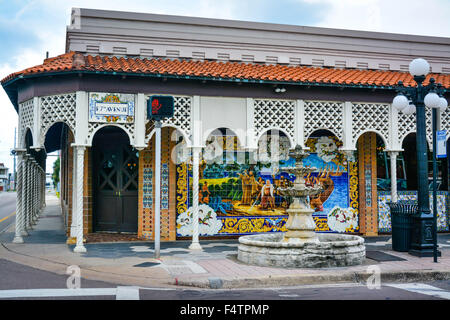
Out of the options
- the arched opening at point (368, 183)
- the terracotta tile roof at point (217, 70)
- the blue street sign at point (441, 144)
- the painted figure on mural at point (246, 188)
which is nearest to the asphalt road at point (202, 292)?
the blue street sign at point (441, 144)

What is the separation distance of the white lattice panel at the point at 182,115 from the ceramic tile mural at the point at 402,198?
668cm

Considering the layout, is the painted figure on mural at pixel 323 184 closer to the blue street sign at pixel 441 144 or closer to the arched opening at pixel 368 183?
the arched opening at pixel 368 183

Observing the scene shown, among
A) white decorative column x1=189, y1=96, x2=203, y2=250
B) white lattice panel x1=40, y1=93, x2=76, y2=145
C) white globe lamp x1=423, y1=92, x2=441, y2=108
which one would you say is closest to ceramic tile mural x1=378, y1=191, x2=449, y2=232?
white globe lamp x1=423, y1=92, x2=441, y2=108

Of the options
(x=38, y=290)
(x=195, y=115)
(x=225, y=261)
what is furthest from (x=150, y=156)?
(x=38, y=290)

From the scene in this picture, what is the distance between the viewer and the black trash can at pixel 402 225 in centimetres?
1096

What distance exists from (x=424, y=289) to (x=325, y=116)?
6.23 m

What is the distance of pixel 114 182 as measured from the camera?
1480 cm

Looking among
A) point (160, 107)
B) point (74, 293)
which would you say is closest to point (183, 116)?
point (160, 107)

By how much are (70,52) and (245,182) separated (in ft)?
21.0

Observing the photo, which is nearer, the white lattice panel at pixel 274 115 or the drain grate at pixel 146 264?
the drain grate at pixel 146 264

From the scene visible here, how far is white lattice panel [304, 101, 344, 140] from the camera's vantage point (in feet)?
41.9

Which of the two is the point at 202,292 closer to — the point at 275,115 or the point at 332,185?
the point at 275,115

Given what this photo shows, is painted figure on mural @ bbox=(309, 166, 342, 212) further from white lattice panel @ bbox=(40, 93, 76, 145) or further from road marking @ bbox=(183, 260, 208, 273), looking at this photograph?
white lattice panel @ bbox=(40, 93, 76, 145)
